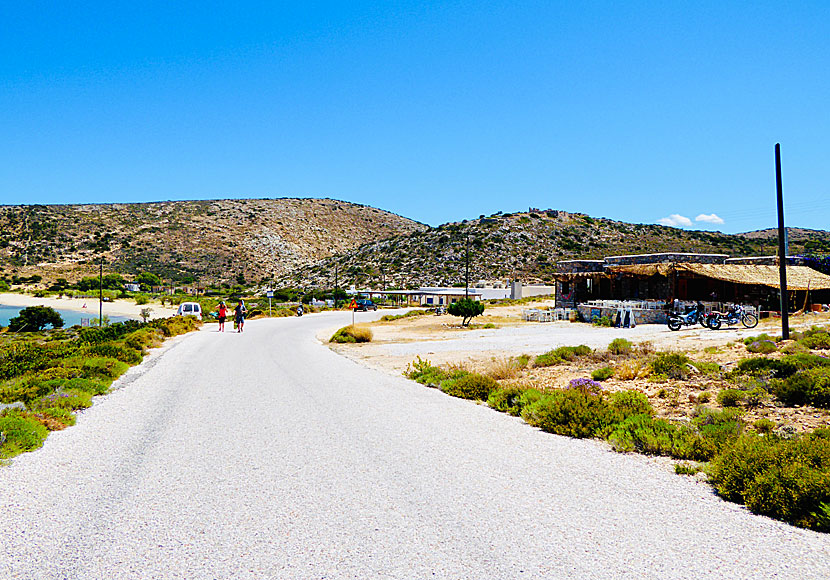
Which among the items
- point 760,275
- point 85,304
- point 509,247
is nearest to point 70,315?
point 85,304

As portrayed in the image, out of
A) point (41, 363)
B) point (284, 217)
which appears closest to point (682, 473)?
point (41, 363)

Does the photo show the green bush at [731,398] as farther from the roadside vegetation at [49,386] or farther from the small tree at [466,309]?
the small tree at [466,309]

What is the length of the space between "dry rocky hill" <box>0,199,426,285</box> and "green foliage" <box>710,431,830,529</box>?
101 meters

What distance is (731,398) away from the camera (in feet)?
34.1

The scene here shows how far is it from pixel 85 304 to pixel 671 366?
75013 millimetres

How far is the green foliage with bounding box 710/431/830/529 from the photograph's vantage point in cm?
538

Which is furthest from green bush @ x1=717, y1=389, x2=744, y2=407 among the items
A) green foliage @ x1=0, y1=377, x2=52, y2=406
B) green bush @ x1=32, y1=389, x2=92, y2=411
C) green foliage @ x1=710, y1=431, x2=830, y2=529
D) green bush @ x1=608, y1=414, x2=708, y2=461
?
green foliage @ x1=0, y1=377, x2=52, y2=406

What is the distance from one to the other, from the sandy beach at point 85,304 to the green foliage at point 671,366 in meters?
58.7

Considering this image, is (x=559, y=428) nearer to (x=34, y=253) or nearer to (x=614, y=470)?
(x=614, y=470)

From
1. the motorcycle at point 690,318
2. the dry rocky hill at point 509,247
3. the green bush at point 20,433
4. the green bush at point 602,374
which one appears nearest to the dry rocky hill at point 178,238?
the dry rocky hill at point 509,247

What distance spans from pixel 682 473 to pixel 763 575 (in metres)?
2.80

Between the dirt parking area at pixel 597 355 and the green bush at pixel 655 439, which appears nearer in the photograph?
the green bush at pixel 655 439

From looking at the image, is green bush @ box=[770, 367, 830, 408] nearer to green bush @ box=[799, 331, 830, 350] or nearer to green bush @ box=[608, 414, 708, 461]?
green bush @ box=[608, 414, 708, 461]

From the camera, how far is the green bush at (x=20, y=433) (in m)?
7.77
